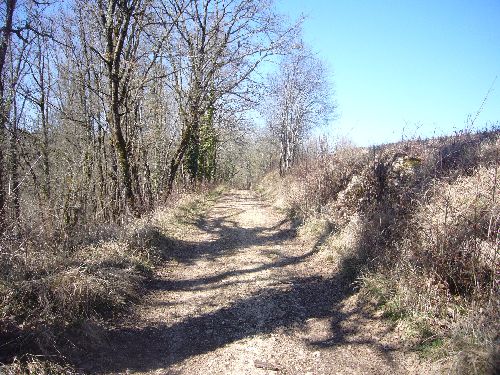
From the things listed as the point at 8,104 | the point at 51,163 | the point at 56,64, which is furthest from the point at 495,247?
the point at 56,64

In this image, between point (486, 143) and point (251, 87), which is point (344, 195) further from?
point (251, 87)

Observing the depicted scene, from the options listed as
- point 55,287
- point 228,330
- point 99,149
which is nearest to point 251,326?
point 228,330

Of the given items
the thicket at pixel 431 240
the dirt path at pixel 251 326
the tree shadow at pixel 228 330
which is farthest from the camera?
the tree shadow at pixel 228 330

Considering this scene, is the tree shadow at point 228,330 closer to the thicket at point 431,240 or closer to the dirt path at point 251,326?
the dirt path at point 251,326

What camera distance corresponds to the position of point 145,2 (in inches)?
395

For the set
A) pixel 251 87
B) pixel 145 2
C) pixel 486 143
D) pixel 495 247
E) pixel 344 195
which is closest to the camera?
pixel 495 247

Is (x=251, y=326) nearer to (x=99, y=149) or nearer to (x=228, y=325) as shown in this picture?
(x=228, y=325)

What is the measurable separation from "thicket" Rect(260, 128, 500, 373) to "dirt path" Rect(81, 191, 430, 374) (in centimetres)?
44

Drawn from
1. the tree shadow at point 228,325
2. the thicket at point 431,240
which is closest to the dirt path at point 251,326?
the tree shadow at point 228,325

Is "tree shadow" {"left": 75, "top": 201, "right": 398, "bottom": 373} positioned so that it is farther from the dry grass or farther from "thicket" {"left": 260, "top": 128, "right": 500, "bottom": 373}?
"thicket" {"left": 260, "top": 128, "right": 500, "bottom": 373}

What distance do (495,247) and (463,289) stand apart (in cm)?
61

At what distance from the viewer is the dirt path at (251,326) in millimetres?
4195

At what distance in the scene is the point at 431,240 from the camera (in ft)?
16.1

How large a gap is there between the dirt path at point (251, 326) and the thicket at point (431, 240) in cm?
44
